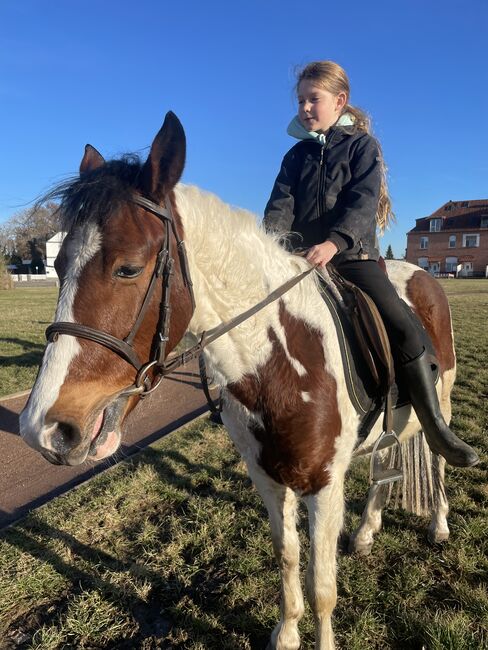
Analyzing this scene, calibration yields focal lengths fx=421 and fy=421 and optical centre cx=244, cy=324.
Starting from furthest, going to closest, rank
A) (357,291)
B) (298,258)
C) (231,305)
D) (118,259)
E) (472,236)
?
(472,236) < (357,291) < (298,258) < (231,305) < (118,259)

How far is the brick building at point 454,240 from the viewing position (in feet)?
191

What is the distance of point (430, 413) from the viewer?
270 centimetres

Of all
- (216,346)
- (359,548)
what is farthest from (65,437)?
(359,548)

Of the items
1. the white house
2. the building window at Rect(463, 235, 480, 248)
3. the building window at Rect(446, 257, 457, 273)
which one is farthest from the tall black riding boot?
the building window at Rect(446, 257, 457, 273)

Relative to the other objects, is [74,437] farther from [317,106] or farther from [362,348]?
[317,106]

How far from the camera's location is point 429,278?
3.86 metres

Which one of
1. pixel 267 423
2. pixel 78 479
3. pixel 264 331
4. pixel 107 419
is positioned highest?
pixel 264 331

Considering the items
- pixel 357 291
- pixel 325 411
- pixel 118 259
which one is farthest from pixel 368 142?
pixel 118 259

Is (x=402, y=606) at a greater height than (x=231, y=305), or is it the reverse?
(x=231, y=305)

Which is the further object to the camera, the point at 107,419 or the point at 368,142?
the point at 368,142

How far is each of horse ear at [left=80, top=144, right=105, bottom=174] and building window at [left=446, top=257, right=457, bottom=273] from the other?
65.4 m

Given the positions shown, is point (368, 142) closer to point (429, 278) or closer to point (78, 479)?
point (429, 278)

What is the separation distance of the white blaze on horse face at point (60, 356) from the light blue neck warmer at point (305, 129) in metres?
1.83

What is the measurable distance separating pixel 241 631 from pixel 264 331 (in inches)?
84.2
